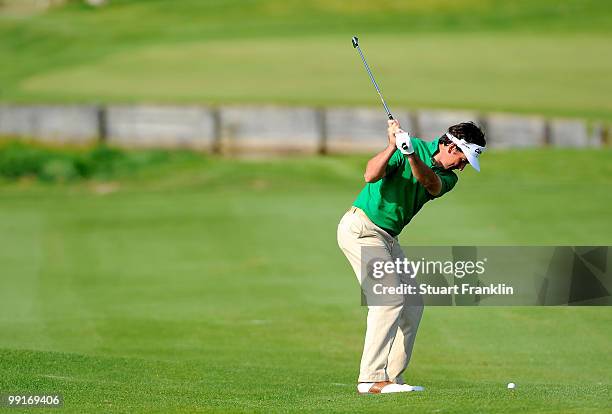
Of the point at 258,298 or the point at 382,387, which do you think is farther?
the point at 258,298

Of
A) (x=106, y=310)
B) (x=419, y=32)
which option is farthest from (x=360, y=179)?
(x=419, y=32)

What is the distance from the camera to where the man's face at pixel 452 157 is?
27.5 feet

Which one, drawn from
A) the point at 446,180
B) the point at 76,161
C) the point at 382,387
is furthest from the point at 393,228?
the point at 76,161

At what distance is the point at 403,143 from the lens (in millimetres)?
7832

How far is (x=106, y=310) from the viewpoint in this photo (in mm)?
12344

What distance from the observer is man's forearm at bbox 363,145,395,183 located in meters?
7.86

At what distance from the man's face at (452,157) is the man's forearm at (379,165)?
2.08 feet

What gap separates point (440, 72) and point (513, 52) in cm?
283

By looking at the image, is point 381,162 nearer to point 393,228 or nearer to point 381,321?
point 393,228

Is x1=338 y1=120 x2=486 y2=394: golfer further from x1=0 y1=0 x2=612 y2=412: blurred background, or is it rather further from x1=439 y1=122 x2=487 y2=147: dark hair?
x1=0 y1=0 x2=612 y2=412: blurred background

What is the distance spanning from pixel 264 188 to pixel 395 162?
1157 centimetres

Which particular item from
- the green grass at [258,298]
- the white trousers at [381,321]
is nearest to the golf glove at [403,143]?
the white trousers at [381,321]

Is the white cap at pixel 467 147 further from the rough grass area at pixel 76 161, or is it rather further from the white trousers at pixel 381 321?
the rough grass area at pixel 76 161

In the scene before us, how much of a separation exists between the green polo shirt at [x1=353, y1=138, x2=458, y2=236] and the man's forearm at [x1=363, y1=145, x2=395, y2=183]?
0.20 meters
